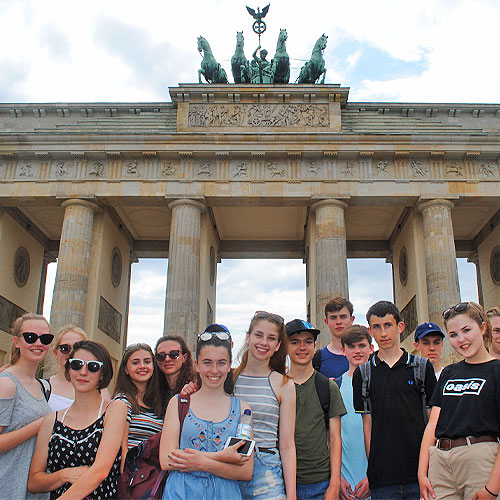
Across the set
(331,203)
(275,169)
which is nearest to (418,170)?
(331,203)

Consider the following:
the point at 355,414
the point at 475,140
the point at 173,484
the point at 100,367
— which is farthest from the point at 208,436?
the point at 475,140

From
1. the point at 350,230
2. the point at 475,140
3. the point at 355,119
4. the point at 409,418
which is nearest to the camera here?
the point at 409,418

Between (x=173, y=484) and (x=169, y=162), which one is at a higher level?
(x=169, y=162)

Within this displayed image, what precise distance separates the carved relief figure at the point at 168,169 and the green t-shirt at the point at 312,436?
17.0 m

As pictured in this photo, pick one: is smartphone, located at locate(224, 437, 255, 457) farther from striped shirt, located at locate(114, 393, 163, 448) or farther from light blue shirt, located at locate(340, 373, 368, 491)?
light blue shirt, located at locate(340, 373, 368, 491)

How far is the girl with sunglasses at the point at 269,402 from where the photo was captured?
369cm

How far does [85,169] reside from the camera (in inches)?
803

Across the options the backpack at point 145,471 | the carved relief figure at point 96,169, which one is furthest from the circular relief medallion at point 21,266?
the backpack at point 145,471

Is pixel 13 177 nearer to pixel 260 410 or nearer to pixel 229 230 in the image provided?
pixel 229 230

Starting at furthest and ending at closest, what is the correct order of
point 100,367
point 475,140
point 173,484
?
1. point 475,140
2. point 100,367
3. point 173,484

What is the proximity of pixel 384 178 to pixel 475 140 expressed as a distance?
3849mm

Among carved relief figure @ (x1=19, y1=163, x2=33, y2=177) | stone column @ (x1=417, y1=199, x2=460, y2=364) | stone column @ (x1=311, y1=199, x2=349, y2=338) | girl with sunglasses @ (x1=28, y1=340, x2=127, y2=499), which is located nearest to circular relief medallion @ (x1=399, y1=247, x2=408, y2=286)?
stone column @ (x1=417, y1=199, x2=460, y2=364)

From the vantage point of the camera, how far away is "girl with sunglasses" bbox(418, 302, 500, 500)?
11.6 ft

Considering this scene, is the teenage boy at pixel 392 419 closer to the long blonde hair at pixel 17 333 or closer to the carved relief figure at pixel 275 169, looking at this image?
the long blonde hair at pixel 17 333
